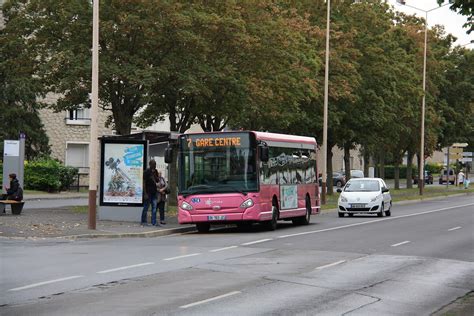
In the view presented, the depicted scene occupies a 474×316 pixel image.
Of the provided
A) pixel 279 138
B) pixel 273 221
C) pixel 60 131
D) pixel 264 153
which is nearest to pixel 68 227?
pixel 264 153

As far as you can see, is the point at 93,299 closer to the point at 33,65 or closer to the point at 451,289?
the point at 451,289

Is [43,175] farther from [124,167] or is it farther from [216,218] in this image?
[216,218]

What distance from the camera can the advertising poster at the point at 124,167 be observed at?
2694 cm

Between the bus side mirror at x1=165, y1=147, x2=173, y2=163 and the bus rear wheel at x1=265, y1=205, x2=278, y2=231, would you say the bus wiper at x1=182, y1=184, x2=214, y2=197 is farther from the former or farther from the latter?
the bus rear wheel at x1=265, y1=205, x2=278, y2=231

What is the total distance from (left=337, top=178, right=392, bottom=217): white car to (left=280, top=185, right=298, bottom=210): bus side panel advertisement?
6.92 metres

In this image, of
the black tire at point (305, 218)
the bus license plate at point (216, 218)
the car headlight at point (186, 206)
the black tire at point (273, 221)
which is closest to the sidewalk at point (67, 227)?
the car headlight at point (186, 206)

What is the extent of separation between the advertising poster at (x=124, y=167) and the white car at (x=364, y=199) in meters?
10.6

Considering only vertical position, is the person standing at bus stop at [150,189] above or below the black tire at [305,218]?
above

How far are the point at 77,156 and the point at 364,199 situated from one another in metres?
35.9

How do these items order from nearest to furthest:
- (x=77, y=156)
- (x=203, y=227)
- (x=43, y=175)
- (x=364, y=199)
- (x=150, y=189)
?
(x=203, y=227) < (x=150, y=189) < (x=364, y=199) < (x=43, y=175) < (x=77, y=156)

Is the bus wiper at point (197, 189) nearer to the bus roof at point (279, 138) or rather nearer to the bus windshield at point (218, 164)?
the bus windshield at point (218, 164)

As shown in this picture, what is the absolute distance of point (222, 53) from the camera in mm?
32812

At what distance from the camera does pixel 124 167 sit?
27.0 meters

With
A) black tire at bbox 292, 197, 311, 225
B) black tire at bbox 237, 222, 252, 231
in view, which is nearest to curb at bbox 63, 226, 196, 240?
black tire at bbox 237, 222, 252, 231
